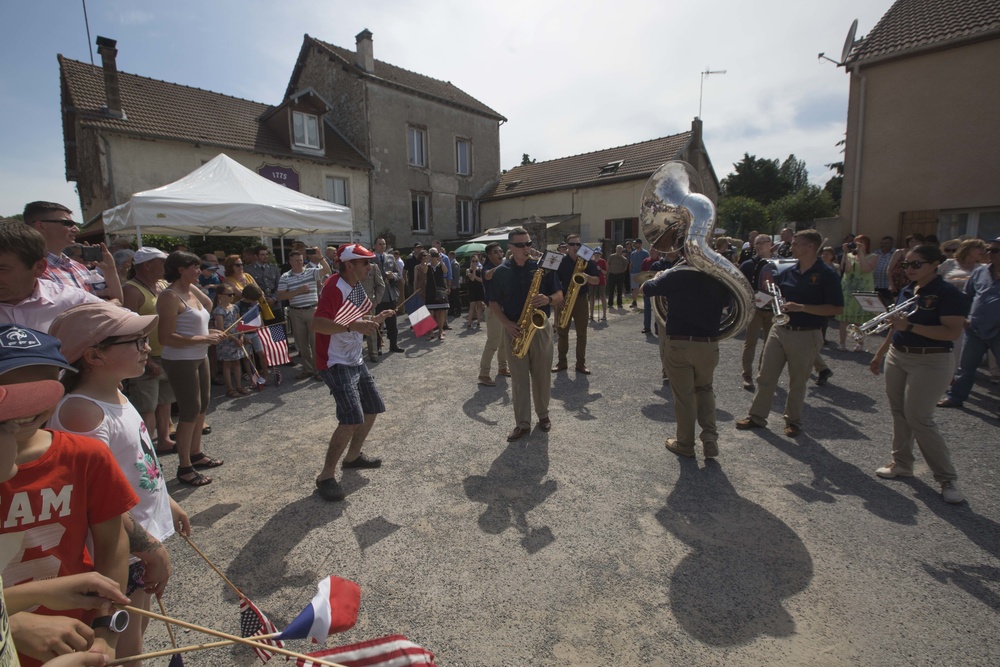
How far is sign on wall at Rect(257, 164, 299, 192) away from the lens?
57.3 feet

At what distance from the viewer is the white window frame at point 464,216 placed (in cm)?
2515

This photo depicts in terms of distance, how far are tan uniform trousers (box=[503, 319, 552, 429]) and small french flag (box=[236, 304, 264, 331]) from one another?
344 centimetres

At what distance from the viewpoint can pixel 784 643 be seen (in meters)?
2.33

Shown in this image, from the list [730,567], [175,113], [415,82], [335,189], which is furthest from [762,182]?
[730,567]

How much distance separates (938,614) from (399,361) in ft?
22.8

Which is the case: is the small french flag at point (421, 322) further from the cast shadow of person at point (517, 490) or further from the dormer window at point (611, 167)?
the dormer window at point (611, 167)

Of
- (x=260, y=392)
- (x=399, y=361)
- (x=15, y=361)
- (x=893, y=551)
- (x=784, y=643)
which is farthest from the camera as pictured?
(x=399, y=361)

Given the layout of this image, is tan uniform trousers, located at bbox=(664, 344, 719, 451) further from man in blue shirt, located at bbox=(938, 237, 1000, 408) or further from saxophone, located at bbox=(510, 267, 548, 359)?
man in blue shirt, located at bbox=(938, 237, 1000, 408)

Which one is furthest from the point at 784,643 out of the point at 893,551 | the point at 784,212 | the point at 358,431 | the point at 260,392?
the point at 784,212

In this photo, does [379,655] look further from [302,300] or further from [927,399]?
[302,300]

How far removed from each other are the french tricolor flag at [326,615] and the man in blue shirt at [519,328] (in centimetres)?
341

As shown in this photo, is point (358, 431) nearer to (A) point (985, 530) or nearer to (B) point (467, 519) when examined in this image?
(B) point (467, 519)

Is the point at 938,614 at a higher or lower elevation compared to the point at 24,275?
lower

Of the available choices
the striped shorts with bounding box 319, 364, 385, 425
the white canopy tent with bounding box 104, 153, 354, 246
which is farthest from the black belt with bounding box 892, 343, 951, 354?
the white canopy tent with bounding box 104, 153, 354, 246
